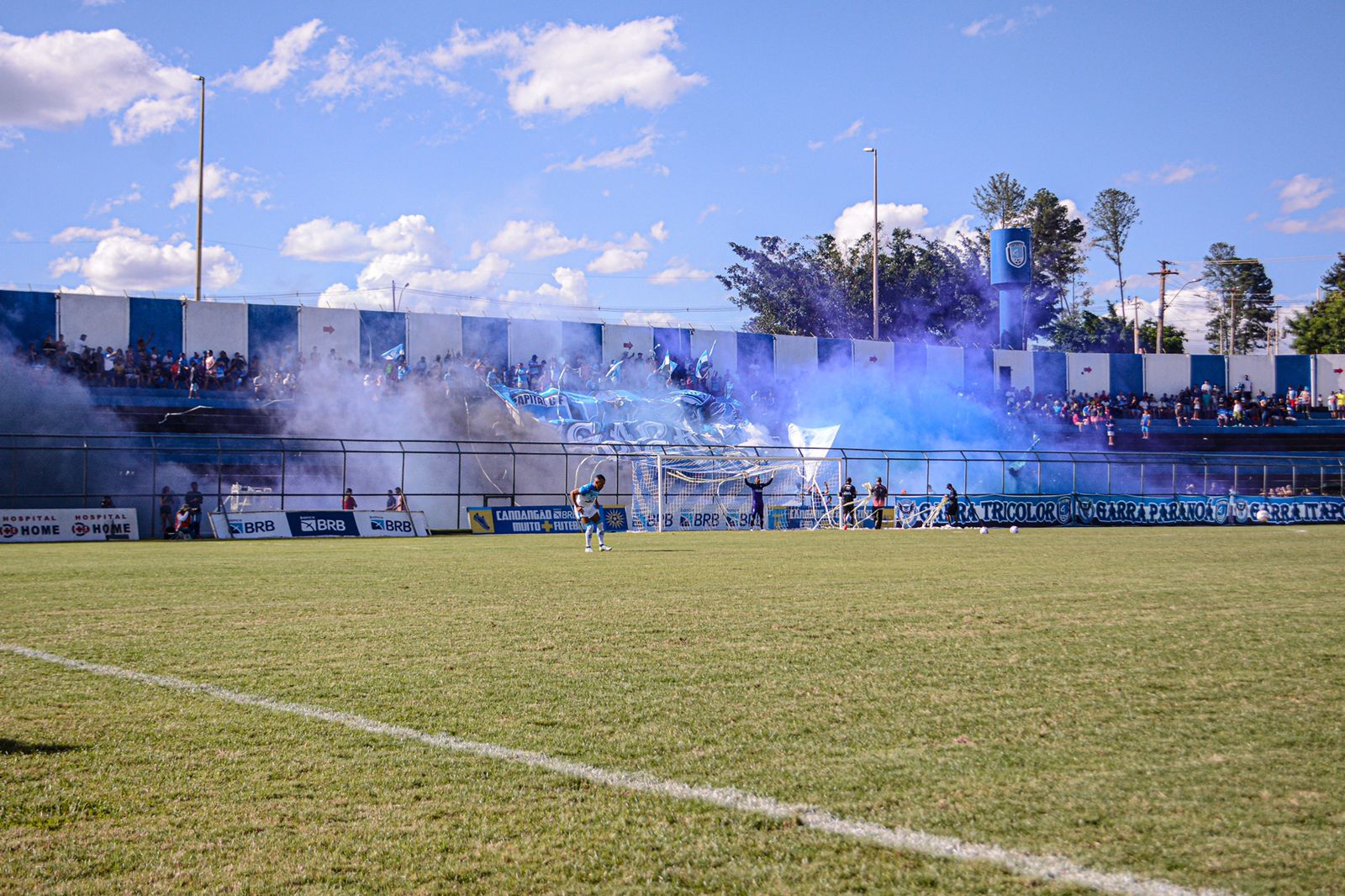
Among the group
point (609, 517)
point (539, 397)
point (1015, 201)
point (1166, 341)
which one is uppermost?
point (1015, 201)

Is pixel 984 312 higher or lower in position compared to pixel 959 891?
higher

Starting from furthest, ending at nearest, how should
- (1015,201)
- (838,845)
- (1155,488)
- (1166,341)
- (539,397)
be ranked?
(1166,341) → (1015,201) → (1155,488) → (539,397) → (838,845)

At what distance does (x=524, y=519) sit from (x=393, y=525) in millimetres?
4625

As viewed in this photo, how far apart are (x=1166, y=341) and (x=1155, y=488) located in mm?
48137

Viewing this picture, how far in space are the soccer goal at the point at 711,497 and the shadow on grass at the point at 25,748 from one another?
32.1 m

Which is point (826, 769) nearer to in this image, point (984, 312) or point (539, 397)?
point (539, 397)

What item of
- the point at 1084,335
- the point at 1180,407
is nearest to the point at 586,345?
the point at 1180,407

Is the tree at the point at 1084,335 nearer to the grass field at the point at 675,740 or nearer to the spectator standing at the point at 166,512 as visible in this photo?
the spectator standing at the point at 166,512

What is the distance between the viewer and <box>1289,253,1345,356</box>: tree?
78.8 m

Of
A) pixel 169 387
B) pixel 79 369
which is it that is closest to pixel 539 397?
pixel 169 387

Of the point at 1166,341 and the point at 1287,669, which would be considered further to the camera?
the point at 1166,341

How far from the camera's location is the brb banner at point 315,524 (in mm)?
30016

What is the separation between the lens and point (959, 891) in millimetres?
3387

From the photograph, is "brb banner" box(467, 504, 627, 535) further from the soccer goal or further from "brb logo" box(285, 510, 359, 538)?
"brb logo" box(285, 510, 359, 538)
